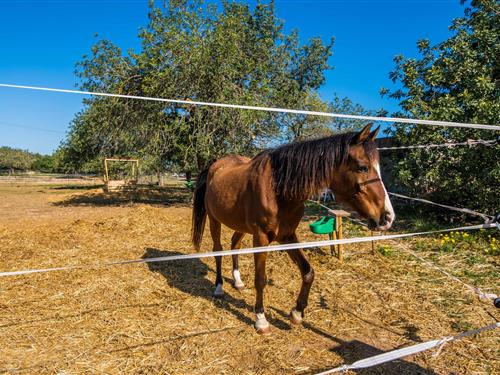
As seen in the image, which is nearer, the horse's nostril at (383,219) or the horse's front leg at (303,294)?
the horse's nostril at (383,219)

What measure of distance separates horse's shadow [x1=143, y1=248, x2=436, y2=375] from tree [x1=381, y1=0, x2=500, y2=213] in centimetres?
540

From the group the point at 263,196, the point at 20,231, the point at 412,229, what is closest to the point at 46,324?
the point at 263,196

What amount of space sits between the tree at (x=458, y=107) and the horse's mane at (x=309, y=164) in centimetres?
533

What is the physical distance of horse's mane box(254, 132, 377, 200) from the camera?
2.69 m

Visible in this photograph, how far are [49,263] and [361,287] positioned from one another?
5.00 metres

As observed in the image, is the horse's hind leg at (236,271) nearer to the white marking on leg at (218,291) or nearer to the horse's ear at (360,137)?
the white marking on leg at (218,291)

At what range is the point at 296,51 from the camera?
1933cm

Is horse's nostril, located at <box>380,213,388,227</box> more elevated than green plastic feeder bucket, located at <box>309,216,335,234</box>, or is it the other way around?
horse's nostril, located at <box>380,213,388,227</box>

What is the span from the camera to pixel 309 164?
281 centimetres

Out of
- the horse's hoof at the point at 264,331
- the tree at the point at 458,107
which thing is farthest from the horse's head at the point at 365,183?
the tree at the point at 458,107

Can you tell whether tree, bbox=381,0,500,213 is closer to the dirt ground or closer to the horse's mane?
the dirt ground

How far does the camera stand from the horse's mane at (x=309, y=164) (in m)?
2.69

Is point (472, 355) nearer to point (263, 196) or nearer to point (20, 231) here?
point (263, 196)

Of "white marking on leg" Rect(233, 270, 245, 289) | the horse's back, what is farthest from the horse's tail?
"white marking on leg" Rect(233, 270, 245, 289)
